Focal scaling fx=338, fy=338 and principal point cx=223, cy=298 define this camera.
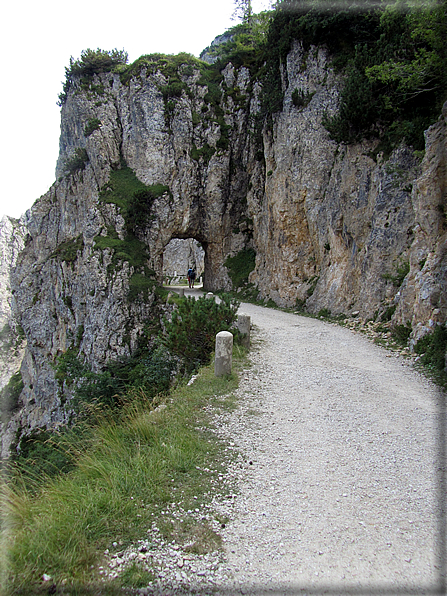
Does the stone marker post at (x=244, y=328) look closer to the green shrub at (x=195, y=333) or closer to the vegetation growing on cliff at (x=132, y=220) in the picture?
the green shrub at (x=195, y=333)

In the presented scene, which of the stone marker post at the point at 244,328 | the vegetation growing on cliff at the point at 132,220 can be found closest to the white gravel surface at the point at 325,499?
the stone marker post at the point at 244,328

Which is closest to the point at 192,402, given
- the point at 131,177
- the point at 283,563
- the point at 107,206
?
the point at 283,563

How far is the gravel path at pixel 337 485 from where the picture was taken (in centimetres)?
272

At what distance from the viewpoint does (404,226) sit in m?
11.7

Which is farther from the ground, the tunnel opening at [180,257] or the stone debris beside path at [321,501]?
the tunnel opening at [180,257]

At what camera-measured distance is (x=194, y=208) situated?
1057 inches

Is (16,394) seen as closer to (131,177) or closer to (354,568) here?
(131,177)

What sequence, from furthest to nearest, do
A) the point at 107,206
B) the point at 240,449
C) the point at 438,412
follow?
the point at 107,206, the point at 438,412, the point at 240,449

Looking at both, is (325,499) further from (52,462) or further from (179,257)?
(179,257)

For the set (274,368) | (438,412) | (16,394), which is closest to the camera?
(438,412)

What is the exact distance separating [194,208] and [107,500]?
25.2 meters

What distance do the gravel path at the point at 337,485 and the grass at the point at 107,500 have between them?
47 centimetres

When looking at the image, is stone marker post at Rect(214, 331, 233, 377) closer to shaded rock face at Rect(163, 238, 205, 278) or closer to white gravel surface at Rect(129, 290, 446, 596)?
white gravel surface at Rect(129, 290, 446, 596)

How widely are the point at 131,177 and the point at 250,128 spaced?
9966 mm
